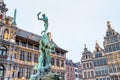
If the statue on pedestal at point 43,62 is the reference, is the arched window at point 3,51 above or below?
above

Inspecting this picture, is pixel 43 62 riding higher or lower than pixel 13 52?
lower

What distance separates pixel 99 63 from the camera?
158 feet

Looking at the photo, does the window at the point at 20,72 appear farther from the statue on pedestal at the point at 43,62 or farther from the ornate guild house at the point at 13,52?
the statue on pedestal at the point at 43,62

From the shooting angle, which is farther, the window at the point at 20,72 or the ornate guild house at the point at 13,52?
Result: the window at the point at 20,72

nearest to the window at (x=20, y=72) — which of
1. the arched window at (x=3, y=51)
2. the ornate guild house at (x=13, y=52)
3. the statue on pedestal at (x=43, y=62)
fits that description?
the ornate guild house at (x=13, y=52)

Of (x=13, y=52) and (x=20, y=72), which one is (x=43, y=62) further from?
(x=20, y=72)

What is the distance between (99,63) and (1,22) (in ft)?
93.0

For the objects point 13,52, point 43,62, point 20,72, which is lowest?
point 20,72

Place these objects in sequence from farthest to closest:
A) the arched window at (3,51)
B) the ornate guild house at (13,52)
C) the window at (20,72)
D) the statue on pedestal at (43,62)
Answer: the window at (20,72), the arched window at (3,51), the ornate guild house at (13,52), the statue on pedestal at (43,62)

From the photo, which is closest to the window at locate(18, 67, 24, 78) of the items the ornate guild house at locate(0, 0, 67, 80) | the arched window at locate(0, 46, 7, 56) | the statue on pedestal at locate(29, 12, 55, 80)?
the ornate guild house at locate(0, 0, 67, 80)

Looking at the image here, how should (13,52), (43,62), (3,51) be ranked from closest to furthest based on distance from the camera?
1. (43,62)
2. (3,51)
3. (13,52)

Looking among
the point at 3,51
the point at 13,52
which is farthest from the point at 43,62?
the point at 13,52

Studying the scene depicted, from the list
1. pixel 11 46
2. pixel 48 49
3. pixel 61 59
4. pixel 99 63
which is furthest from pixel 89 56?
pixel 48 49

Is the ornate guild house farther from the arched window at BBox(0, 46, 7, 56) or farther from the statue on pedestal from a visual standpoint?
the statue on pedestal
